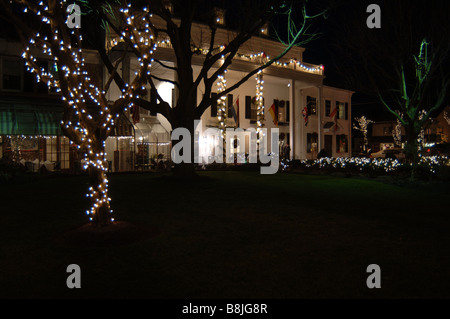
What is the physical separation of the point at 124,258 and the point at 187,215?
280cm

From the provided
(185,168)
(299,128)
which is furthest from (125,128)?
(299,128)

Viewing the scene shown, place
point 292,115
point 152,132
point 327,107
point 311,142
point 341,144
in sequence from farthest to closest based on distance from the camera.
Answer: point 341,144
point 327,107
point 311,142
point 292,115
point 152,132

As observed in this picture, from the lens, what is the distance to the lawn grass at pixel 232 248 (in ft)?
13.9

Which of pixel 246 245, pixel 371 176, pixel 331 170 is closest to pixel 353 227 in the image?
pixel 246 245

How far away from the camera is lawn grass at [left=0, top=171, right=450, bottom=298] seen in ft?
13.9

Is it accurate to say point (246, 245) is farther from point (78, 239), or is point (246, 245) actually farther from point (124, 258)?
point (78, 239)

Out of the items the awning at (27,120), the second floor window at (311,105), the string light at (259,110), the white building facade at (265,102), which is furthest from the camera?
the second floor window at (311,105)

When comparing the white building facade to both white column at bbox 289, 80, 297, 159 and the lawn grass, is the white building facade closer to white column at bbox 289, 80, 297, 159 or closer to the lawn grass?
white column at bbox 289, 80, 297, 159

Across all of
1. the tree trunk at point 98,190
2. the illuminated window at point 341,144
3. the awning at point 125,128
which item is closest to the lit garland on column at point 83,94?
the tree trunk at point 98,190

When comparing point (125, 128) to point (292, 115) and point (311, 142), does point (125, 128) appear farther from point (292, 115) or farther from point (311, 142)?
point (311, 142)

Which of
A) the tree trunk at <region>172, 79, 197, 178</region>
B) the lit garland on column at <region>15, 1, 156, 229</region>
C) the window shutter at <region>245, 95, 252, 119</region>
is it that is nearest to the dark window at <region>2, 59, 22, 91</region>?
the tree trunk at <region>172, 79, 197, 178</region>

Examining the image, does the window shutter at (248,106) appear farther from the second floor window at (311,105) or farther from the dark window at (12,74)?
the dark window at (12,74)

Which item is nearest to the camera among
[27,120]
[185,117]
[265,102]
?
[185,117]

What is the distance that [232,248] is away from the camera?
18.7 ft
